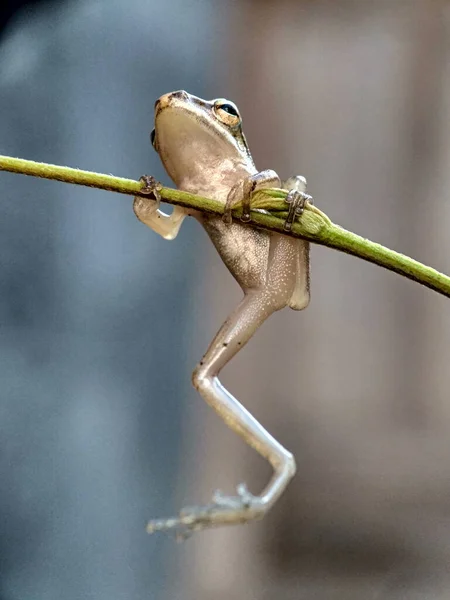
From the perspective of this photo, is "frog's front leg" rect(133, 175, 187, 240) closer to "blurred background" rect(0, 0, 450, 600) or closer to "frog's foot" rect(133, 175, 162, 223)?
"frog's foot" rect(133, 175, 162, 223)

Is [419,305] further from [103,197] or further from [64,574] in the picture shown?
[64,574]

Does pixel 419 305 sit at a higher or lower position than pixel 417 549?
higher

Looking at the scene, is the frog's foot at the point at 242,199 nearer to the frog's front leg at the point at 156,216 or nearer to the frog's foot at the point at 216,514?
the frog's front leg at the point at 156,216

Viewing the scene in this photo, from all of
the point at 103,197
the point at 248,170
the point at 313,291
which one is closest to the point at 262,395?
the point at 313,291

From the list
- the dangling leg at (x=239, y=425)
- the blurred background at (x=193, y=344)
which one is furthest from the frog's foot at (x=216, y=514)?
the blurred background at (x=193, y=344)

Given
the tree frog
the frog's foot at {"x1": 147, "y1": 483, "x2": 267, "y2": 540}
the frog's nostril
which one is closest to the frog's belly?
the tree frog

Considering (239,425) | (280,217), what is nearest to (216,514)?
(239,425)
